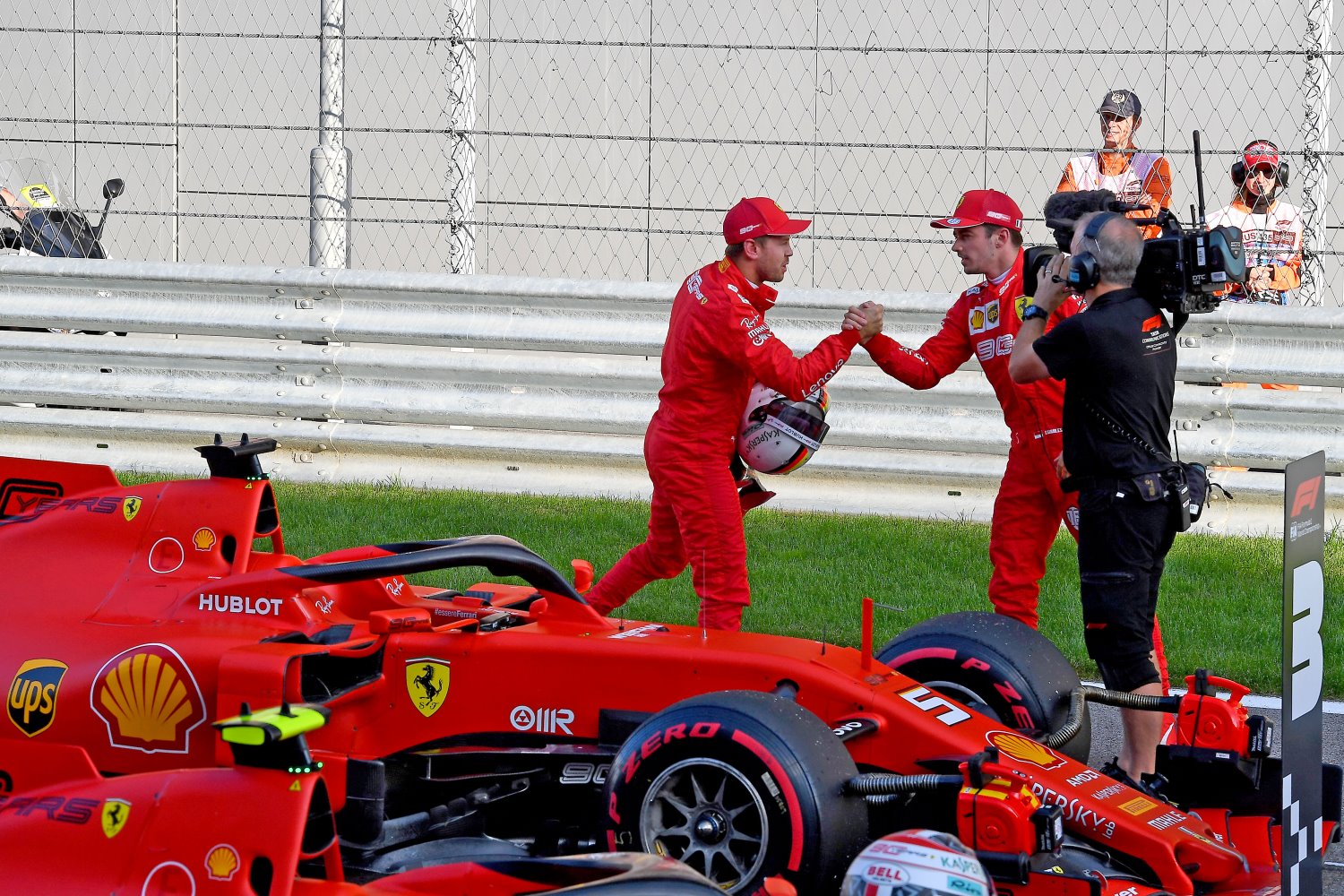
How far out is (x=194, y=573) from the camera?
4.86 m

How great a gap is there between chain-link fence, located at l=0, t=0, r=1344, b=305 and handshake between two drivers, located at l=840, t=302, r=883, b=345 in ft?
5.88

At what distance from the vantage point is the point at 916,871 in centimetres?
276

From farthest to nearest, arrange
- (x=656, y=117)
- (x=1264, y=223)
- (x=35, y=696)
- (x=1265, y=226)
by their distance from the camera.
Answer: (x=656, y=117)
(x=1264, y=223)
(x=1265, y=226)
(x=35, y=696)

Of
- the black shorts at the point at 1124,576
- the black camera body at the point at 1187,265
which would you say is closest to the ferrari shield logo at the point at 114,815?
the black shorts at the point at 1124,576

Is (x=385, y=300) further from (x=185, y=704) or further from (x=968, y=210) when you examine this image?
(x=185, y=704)

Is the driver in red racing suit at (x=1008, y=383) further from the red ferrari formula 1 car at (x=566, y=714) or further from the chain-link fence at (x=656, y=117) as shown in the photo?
the chain-link fence at (x=656, y=117)

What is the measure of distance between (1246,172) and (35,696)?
609 centimetres

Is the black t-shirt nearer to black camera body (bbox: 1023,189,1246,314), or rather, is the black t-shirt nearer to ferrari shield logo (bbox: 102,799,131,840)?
black camera body (bbox: 1023,189,1246,314)

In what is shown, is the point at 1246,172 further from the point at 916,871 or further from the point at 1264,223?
the point at 916,871

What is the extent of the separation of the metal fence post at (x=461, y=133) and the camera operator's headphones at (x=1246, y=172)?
3.81 meters

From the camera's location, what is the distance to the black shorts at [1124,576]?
5.10m

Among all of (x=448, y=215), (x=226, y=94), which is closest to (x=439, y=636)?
(x=448, y=215)

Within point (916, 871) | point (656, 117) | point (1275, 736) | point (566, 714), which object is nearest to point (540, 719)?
point (566, 714)

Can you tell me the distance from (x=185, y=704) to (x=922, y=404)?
202 inches
